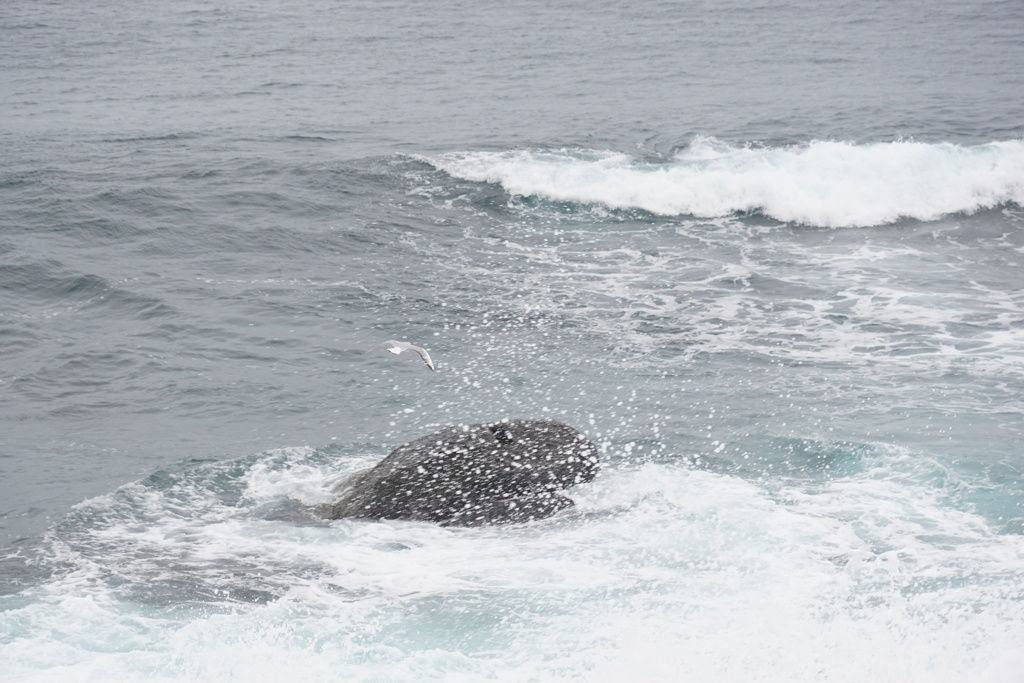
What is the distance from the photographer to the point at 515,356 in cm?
1495

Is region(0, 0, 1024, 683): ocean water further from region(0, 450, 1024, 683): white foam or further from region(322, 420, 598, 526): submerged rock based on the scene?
region(322, 420, 598, 526): submerged rock

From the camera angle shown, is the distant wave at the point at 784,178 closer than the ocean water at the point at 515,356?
No

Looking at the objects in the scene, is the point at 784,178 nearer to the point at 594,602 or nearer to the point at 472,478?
the point at 472,478

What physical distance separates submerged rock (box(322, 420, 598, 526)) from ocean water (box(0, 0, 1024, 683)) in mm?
273

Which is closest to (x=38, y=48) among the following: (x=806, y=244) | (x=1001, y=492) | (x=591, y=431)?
(x=806, y=244)

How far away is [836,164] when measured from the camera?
24062mm

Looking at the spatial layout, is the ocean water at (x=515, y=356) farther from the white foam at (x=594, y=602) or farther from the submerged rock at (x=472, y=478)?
the submerged rock at (x=472, y=478)

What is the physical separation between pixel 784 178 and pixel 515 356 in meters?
11.0

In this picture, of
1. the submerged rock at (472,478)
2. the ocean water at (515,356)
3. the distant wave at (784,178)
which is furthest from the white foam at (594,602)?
the distant wave at (784,178)

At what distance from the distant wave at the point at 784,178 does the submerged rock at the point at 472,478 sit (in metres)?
11.5

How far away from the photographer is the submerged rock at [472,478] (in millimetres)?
10773

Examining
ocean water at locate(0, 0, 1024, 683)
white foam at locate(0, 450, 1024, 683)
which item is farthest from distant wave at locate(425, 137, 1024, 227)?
white foam at locate(0, 450, 1024, 683)

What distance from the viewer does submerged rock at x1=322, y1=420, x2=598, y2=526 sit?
10.8 metres

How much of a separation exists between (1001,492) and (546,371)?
20.0ft
